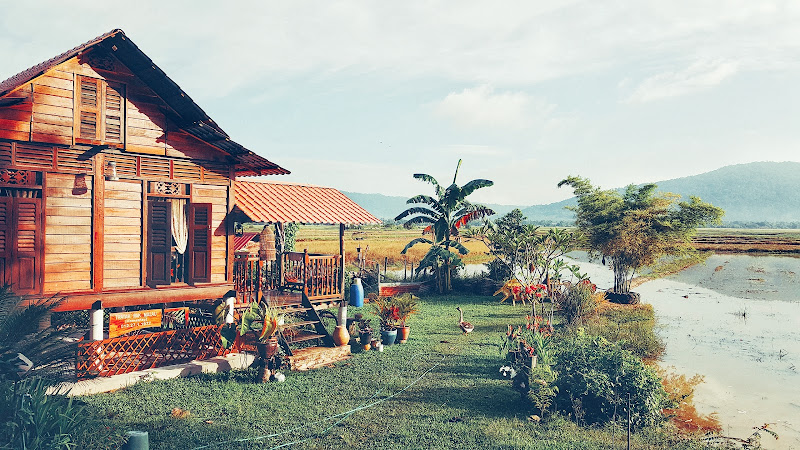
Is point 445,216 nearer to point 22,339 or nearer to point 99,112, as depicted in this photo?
point 99,112

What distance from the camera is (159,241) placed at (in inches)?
593

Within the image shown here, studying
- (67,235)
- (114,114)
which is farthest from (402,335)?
(114,114)

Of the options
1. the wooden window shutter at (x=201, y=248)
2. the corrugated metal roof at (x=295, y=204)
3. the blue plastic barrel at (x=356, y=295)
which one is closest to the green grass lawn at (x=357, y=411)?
the wooden window shutter at (x=201, y=248)

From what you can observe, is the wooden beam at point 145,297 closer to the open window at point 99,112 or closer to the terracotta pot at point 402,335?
the open window at point 99,112

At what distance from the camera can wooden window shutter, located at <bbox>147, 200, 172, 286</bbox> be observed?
1445 centimetres

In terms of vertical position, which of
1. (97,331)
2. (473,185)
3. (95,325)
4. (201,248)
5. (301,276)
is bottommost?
(97,331)

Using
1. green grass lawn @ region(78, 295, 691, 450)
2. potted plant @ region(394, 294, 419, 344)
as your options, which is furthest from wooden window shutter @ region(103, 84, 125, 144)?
potted plant @ region(394, 294, 419, 344)

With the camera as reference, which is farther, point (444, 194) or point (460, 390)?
point (444, 194)

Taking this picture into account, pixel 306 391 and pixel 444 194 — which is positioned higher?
pixel 444 194

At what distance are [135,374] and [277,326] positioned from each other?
9.68ft

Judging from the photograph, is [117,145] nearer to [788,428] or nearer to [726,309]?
[788,428]

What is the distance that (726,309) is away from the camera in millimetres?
23828

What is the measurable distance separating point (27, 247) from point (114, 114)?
328 centimetres

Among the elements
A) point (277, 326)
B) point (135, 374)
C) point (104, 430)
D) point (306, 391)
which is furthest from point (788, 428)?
point (135, 374)
